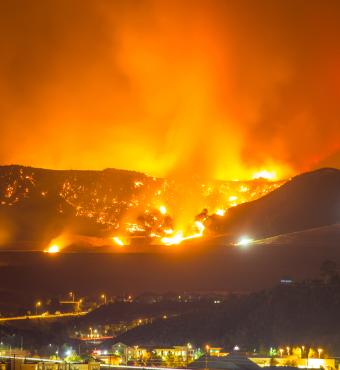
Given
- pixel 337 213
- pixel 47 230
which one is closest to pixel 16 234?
pixel 47 230

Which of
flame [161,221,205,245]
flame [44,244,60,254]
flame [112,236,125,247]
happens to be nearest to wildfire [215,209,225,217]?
flame [161,221,205,245]

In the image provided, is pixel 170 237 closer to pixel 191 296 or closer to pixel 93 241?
pixel 93 241

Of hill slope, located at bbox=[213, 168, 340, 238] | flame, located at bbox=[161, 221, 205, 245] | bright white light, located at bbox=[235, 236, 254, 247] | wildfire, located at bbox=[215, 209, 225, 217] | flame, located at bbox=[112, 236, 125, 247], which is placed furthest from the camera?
flame, located at bbox=[112, 236, 125, 247]

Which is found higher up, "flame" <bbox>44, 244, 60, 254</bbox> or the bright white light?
"flame" <bbox>44, 244, 60, 254</bbox>

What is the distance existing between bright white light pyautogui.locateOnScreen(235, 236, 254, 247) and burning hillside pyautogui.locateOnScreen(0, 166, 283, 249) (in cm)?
444

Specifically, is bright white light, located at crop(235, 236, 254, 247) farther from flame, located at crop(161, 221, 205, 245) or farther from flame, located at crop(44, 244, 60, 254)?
flame, located at crop(44, 244, 60, 254)

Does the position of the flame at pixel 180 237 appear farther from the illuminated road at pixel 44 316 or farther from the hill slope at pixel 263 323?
the hill slope at pixel 263 323

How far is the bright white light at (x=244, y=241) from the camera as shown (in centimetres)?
9040

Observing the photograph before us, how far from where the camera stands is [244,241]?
9200 centimetres

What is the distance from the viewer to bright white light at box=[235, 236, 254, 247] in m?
90.4

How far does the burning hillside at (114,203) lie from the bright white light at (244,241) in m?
4.44

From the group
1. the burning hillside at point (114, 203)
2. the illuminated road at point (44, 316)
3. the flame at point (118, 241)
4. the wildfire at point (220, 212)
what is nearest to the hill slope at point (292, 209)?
the wildfire at point (220, 212)

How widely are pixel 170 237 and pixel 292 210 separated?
33.2ft

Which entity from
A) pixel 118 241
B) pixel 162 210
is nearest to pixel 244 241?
pixel 118 241
